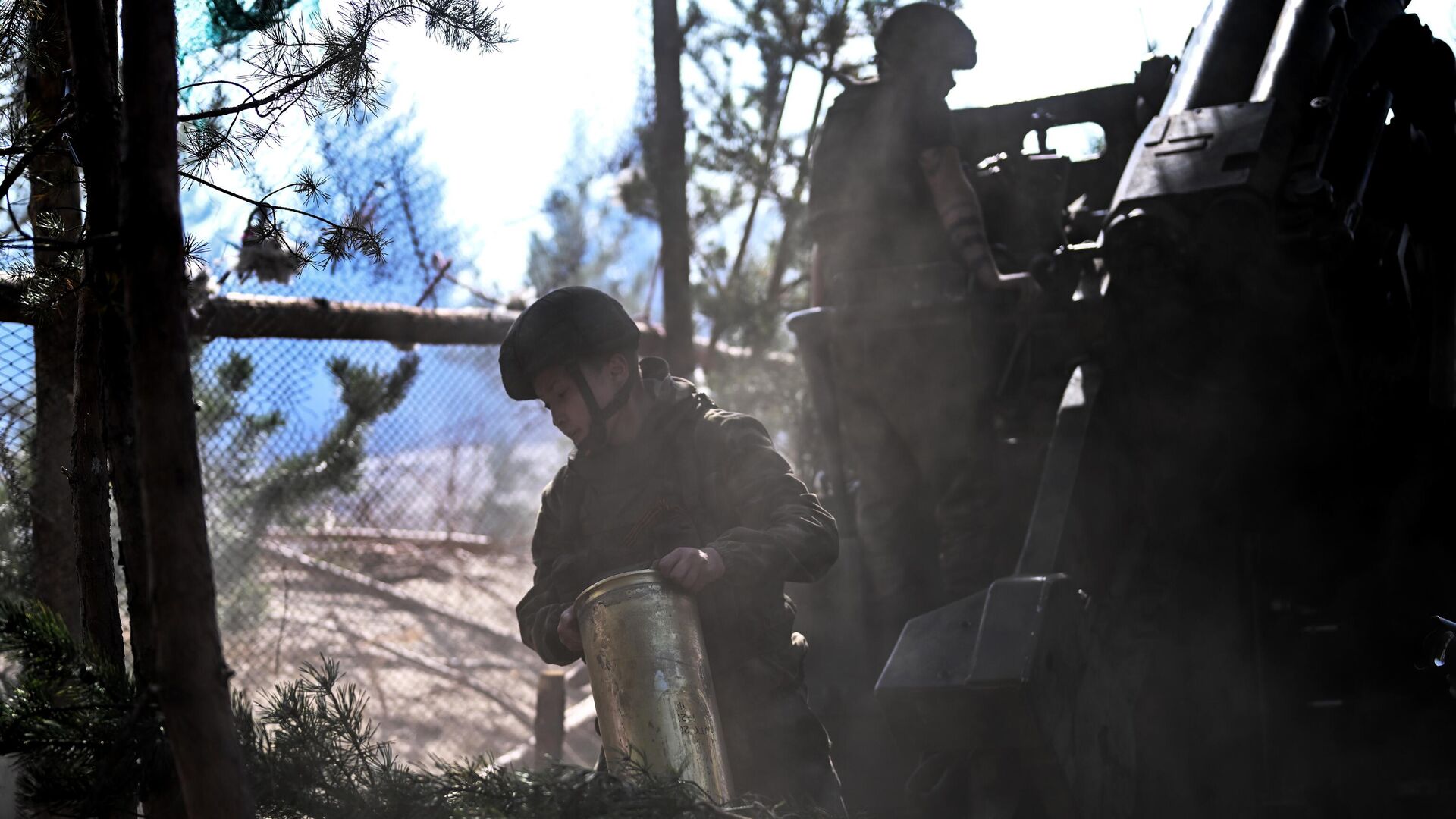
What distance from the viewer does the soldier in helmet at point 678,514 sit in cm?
295

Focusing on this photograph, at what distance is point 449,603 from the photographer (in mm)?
9734

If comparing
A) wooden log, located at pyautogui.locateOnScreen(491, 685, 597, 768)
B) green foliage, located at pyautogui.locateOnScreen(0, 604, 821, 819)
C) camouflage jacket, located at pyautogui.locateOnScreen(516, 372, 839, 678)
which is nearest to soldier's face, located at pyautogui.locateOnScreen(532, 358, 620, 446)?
camouflage jacket, located at pyautogui.locateOnScreen(516, 372, 839, 678)

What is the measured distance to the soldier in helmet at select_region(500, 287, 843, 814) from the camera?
295 cm

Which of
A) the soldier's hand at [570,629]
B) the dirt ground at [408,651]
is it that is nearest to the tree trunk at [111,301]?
the soldier's hand at [570,629]

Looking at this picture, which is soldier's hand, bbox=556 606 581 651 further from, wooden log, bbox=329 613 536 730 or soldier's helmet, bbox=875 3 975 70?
wooden log, bbox=329 613 536 730

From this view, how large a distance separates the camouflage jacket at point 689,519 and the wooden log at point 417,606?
4744mm

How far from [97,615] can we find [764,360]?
284 inches

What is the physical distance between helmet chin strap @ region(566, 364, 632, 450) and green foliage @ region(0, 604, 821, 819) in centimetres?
94

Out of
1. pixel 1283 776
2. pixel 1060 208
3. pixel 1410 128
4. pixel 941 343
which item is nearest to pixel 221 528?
pixel 941 343

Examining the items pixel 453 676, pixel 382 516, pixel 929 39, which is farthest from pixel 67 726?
pixel 453 676

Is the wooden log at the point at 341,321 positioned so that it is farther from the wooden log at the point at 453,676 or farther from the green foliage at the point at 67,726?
the wooden log at the point at 453,676

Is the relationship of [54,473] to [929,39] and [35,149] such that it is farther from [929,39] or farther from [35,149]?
[929,39]

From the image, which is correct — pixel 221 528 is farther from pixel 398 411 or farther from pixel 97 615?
pixel 97 615

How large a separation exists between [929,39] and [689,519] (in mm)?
2396
